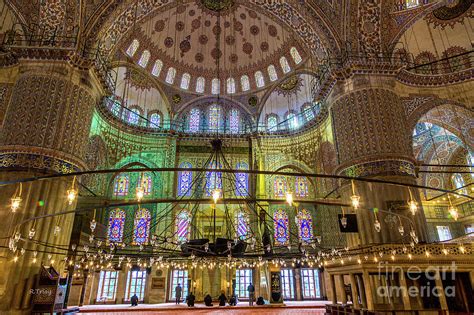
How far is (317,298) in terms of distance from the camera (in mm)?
16859

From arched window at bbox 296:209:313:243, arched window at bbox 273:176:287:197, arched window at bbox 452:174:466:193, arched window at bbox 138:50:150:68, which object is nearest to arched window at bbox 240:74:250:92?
arched window at bbox 138:50:150:68

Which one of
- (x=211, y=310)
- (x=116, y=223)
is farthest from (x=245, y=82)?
(x=211, y=310)

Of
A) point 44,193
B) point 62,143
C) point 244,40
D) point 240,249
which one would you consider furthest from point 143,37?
point 240,249

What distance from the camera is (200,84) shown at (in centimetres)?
2011

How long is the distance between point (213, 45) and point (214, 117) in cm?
450

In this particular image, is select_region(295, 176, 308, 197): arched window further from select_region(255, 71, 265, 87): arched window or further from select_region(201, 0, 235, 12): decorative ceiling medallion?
select_region(201, 0, 235, 12): decorative ceiling medallion

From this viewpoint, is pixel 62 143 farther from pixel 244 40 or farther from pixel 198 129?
pixel 244 40

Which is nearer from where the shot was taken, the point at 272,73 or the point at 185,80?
the point at 272,73

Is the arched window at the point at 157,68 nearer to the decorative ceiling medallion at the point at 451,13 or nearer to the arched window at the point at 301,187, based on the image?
the arched window at the point at 301,187

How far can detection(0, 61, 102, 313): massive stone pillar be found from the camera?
855cm

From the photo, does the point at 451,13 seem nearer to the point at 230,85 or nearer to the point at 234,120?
the point at 230,85

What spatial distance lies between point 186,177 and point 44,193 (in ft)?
30.6

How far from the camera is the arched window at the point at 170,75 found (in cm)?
1929

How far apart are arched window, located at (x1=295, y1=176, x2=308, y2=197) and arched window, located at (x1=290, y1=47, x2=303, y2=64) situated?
7099mm
